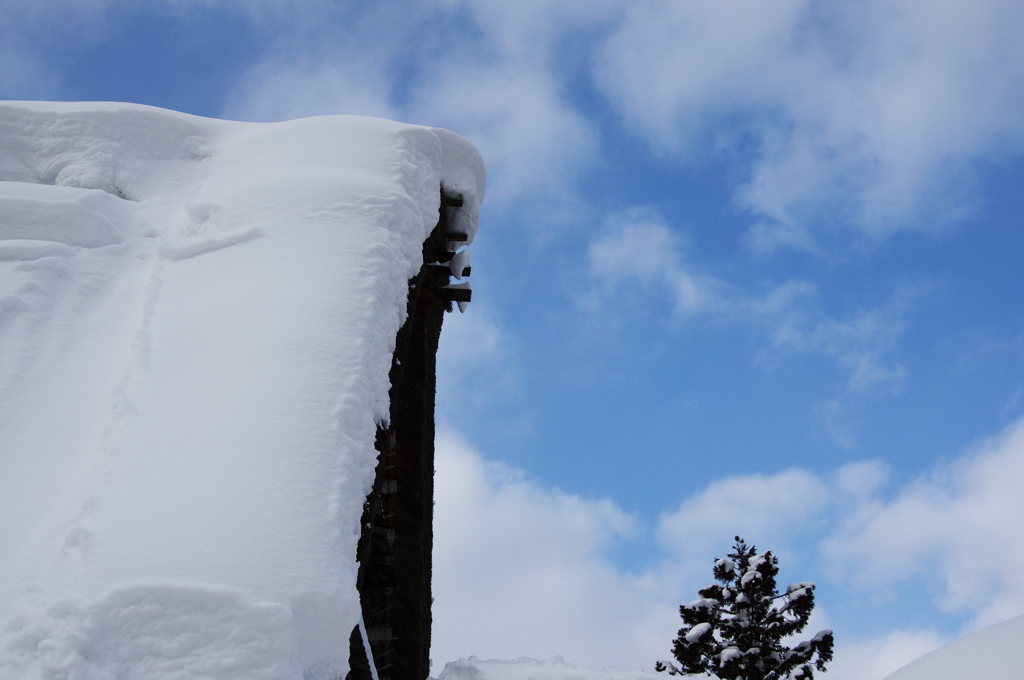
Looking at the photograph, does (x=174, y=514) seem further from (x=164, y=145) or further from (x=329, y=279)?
(x=164, y=145)

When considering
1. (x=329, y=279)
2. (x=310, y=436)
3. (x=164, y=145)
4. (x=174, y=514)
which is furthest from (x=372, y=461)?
(x=164, y=145)

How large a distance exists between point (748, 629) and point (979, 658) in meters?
10.6

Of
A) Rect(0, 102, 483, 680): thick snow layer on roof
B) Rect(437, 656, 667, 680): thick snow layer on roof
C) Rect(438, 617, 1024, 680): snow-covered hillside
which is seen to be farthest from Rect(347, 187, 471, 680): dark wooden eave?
Rect(438, 617, 1024, 680): snow-covered hillside

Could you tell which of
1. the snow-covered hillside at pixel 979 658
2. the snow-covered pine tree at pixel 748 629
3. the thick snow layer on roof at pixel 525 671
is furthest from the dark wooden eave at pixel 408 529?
the snow-covered pine tree at pixel 748 629

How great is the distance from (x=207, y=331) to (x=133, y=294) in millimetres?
629

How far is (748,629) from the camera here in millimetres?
11914

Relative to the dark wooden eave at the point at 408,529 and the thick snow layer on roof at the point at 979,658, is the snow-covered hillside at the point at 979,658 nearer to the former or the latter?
the thick snow layer on roof at the point at 979,658

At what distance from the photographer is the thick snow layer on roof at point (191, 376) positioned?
5.62ft

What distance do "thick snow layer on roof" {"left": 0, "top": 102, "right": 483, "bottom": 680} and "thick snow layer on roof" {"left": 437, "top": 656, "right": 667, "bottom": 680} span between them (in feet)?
6.24

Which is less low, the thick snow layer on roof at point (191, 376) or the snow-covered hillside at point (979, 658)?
the thick snow layer on roof at point (191, 376)

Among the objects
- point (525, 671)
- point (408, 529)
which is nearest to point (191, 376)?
point (408, 529)

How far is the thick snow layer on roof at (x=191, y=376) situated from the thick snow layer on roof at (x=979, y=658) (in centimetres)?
168

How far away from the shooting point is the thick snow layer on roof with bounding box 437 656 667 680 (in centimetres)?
376

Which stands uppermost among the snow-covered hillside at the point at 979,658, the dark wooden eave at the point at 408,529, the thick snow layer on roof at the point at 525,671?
the dark wooden eave at the point at 408,529
